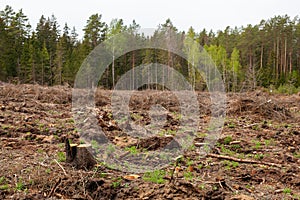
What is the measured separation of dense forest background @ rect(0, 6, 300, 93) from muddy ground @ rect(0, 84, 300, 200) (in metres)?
19.2

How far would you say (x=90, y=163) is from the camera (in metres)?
4.72

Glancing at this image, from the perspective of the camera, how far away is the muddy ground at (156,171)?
12.8ft

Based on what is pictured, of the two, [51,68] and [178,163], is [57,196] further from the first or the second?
[51,68]

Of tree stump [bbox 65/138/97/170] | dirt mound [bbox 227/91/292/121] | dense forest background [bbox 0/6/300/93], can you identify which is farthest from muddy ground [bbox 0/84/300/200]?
dense forest background [bbox 0/6/300/93]

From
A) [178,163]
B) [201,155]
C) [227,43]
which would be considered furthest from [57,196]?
[227,43]

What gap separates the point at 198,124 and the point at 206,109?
284 cm

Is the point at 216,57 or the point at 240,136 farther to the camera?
the point at 216,57

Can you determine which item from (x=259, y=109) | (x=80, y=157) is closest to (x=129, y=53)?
(x=259, y=109)

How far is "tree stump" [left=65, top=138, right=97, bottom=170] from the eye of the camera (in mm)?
4664

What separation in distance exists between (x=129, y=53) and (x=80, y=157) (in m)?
27.2

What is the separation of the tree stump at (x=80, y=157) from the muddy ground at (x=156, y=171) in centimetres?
11

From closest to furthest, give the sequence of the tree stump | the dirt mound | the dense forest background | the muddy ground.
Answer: the muddy ground
the tree stump
the dirt mound
the dense forest background

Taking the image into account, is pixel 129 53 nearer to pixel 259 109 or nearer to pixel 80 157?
pixel 259 109

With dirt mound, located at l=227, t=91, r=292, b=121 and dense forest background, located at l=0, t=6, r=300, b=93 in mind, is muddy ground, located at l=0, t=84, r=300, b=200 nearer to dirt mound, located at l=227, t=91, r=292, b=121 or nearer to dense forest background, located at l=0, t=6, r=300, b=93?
dirt mound, located at l=227, t=91, r=292, b=121
